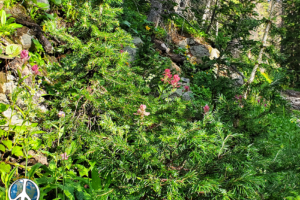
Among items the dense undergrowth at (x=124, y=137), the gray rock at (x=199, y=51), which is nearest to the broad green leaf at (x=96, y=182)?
the dense undergrowth at (x=124, y=137)

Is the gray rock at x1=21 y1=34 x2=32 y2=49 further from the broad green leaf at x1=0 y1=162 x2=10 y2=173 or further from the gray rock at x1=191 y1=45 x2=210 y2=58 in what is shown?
the gray rock at x1=191 y1=45 x2=210 y2=58

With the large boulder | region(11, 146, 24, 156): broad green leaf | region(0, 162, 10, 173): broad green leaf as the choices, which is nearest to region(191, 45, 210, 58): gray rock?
the large boulder

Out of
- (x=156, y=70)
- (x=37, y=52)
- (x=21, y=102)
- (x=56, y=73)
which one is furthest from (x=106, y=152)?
(x=37, y=52)

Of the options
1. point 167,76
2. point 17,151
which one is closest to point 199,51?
point 167,76

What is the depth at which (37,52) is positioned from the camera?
304 cm

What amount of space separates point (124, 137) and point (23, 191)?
4.43ft

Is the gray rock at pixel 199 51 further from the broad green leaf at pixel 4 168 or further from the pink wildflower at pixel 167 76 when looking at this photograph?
the broad green leaf at pixel 4 168

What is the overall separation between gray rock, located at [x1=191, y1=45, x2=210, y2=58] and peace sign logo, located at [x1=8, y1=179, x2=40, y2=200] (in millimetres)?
7708

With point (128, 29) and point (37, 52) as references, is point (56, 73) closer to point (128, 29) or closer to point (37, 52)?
point (37, 52)

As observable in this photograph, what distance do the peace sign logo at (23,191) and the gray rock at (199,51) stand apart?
771 cm

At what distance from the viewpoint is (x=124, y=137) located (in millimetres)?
1980

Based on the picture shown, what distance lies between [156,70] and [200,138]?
2.33 metres

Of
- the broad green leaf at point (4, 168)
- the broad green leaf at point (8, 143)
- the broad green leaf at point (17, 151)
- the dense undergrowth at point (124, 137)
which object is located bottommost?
the broad green leaf at point (4, 168)

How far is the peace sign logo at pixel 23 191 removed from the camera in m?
0.64
